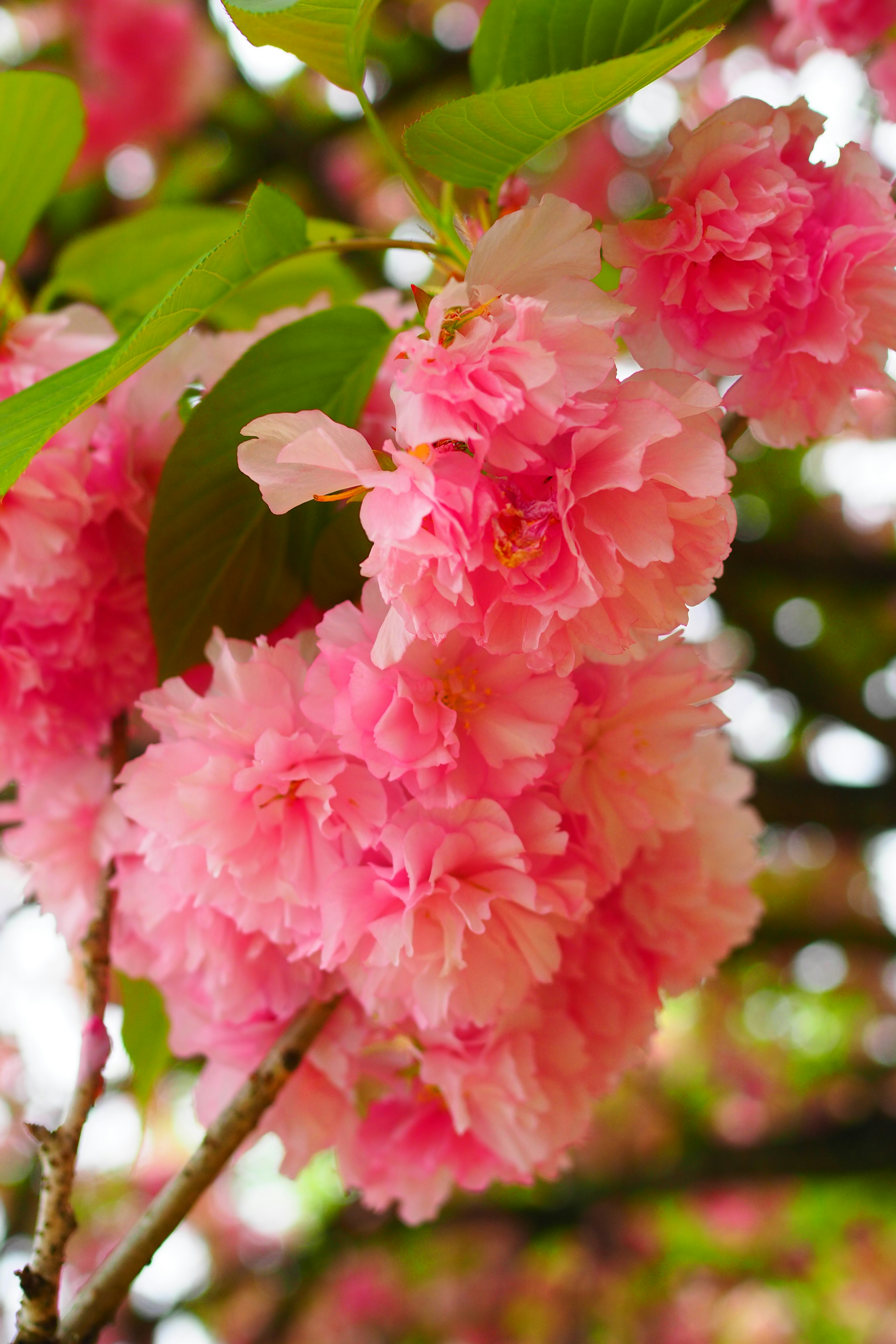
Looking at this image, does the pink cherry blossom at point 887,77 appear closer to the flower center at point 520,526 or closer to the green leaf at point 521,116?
the green leaf at point 521,116

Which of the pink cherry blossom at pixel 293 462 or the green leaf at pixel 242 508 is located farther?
the green leaf at pixel 242 508

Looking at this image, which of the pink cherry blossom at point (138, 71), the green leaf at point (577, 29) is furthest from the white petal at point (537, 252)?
the pink cherry blossom at point (138, 71)

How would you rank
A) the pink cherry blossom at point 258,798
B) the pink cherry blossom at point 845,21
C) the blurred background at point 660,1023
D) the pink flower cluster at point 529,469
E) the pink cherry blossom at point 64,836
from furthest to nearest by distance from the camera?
the blurred background at point 660,1023 → the pink cherry blossom at point 845,21 → the pink cherry blossom at point 64,836 → the pink cherry blossom at point 258,798 → the pink flower cluster at point 529,469

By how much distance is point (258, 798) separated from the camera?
1.77ft

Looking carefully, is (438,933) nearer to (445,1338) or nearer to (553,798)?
(553,798)

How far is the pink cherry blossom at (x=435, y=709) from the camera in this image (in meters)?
0.50

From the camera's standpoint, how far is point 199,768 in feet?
1.83

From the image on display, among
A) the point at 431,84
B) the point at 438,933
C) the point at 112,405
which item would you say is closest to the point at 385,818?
the point at 438,933

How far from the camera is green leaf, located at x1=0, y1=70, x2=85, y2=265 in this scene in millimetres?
737

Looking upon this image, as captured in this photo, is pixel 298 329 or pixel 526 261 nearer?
pixel 526 261

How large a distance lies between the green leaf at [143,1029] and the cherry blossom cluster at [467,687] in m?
0.13

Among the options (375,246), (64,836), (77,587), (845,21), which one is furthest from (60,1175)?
(845,21)

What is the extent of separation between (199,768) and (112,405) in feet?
0.83

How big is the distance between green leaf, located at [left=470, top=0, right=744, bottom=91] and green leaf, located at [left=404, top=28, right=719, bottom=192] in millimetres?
19
